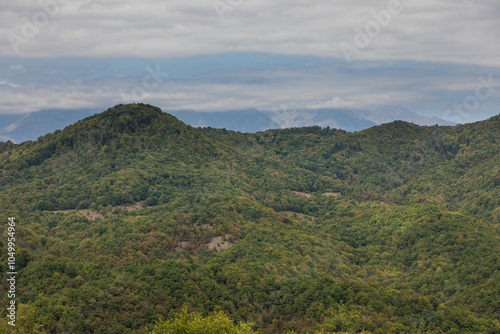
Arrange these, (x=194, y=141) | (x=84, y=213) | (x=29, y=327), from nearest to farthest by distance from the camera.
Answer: (x=29, y=327) → (x=84, y=213) → (x=194, y=141)

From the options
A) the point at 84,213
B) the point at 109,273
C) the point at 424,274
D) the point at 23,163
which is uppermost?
the point at 23,163

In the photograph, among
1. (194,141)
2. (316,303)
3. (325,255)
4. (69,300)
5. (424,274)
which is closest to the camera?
(69,300)

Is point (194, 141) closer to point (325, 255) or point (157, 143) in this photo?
point (157, 143)

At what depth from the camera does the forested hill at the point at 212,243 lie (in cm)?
7331

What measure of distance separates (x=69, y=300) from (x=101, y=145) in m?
109

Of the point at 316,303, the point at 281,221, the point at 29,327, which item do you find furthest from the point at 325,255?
the point at 29,327

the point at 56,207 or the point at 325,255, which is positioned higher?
the point at 56,207

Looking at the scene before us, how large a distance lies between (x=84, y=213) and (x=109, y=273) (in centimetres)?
5964

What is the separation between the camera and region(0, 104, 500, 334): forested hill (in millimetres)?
73312

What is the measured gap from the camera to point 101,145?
16925 cm

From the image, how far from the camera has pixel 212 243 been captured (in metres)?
117

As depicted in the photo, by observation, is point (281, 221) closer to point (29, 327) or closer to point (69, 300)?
point (69, 300)

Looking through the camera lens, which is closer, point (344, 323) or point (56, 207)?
point (344, 323)

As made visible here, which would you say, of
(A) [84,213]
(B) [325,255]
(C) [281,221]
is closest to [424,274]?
(B) [325,255]
